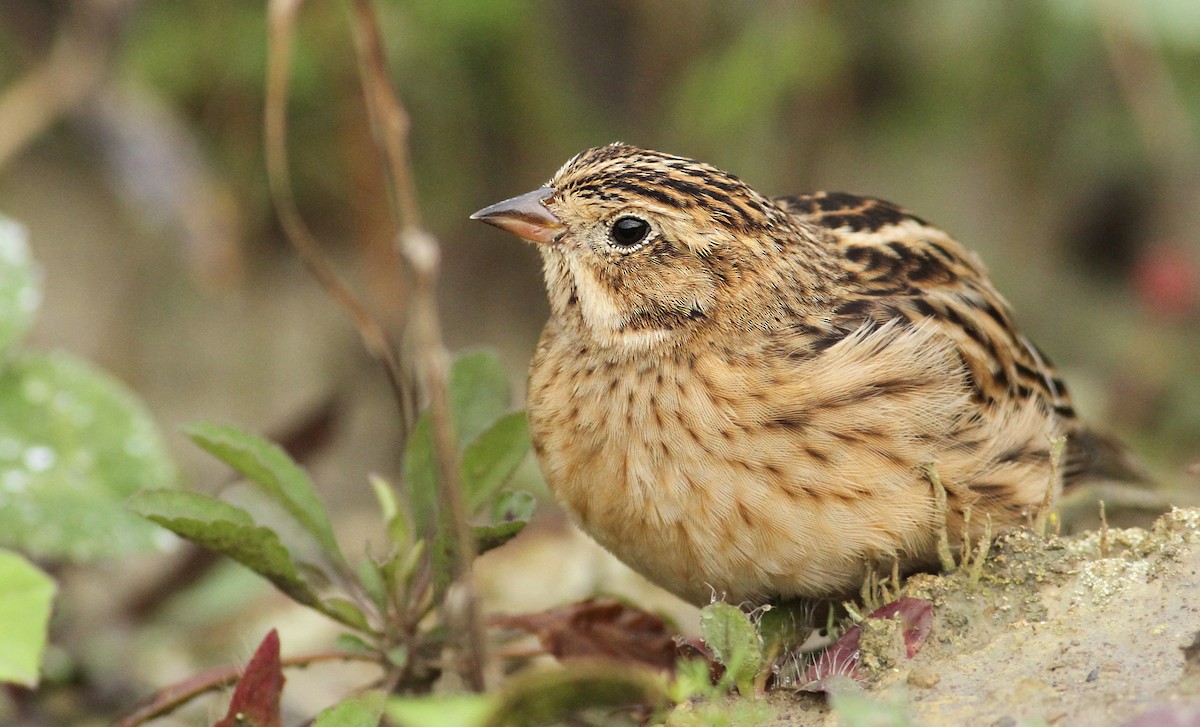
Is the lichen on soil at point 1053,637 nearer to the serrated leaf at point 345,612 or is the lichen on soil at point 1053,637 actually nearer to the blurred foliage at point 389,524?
the blurred foliage at point 389,524

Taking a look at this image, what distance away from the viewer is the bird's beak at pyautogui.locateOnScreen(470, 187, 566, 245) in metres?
3.31

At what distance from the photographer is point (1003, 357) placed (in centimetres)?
346

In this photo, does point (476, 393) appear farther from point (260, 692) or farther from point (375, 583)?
point (260, 692)

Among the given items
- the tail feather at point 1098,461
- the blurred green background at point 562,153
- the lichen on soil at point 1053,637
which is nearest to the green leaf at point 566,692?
the lichen on soil at point 1053,637

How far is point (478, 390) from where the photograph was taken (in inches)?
135

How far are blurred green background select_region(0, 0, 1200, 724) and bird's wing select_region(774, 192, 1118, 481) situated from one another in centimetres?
167

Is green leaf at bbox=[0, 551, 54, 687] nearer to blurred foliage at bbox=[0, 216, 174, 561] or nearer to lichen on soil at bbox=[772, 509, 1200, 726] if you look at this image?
blurred foliage at bbox=[0, 216, 174, 561]

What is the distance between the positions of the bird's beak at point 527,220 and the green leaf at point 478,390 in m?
0.31

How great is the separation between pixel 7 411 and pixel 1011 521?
8.10 ft

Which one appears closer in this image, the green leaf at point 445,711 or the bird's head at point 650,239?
the green leaf at point 445,711

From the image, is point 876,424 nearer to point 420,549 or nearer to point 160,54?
point 420,549

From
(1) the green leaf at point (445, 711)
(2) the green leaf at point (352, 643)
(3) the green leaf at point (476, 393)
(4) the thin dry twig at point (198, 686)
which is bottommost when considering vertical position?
(4) the thin dry twig at point (198, 686)

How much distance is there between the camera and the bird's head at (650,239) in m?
3.28

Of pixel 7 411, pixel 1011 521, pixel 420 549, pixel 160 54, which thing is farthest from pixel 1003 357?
pixel 160 54
